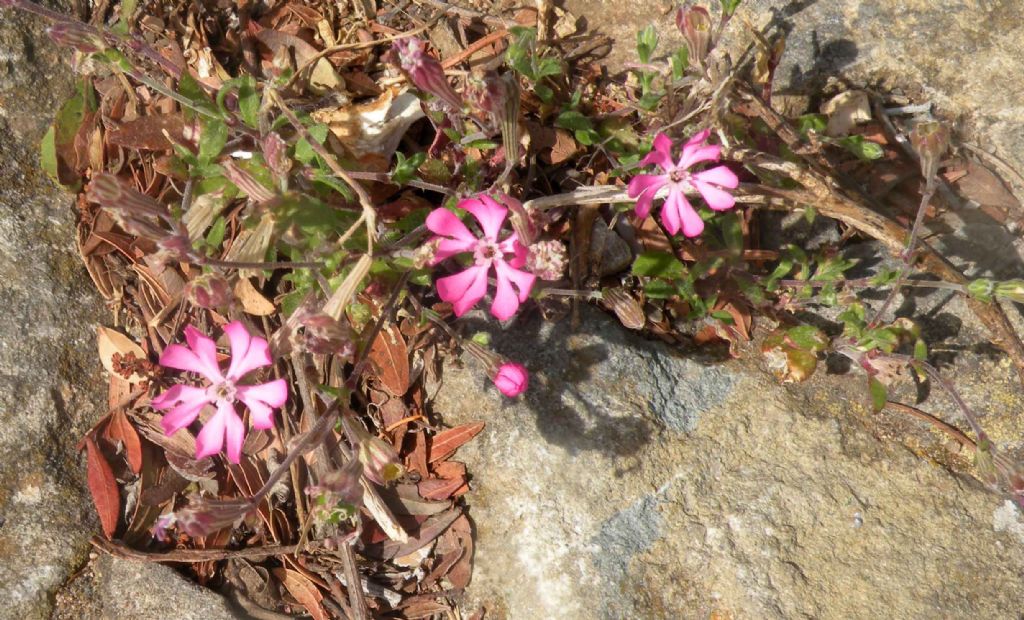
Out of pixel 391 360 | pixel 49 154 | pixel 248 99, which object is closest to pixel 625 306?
pixel 391 360

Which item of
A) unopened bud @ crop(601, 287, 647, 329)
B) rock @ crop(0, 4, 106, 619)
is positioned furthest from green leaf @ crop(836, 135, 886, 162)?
rock @ crop(0, 4, 106, 619)

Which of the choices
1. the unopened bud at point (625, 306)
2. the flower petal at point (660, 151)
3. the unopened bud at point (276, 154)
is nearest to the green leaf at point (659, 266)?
the unopened bud at point (625, 306)

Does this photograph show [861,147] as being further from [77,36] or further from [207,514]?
[77,36]

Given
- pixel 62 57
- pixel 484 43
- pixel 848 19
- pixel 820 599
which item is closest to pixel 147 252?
pixel 62 57

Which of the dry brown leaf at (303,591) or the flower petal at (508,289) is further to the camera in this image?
the dry brown leaf at (303,591)

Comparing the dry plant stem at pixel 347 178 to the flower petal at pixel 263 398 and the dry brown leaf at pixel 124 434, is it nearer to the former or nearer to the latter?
the flower petal at pixel 263 398

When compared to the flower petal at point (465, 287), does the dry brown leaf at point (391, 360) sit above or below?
below

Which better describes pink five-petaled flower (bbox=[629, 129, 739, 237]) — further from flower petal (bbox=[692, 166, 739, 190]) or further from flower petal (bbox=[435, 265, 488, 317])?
flower petal (bbox=[435, 265, 488, 317])
